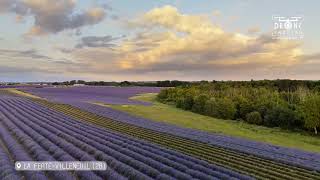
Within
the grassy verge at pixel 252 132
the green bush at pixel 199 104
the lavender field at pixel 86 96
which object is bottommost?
the grassy verge at pixel 252 132

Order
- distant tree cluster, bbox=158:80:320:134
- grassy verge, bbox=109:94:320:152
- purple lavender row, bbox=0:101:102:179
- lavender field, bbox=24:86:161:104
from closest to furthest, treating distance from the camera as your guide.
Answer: purple lavender row, bbox=0:101:102:179 → grassy verge, bbox=109:94:320:152 → distant tree cluster, bbox=158:80:320:134 → lavender field, bbox=24:86:161:104

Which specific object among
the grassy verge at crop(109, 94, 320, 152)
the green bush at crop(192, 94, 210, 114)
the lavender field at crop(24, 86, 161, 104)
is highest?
the lavender field at crop(24, 86, 161, 104)

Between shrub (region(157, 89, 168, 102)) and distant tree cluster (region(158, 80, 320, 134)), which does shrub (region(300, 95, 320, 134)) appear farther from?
shrub (region(157, 89, 168, 102))

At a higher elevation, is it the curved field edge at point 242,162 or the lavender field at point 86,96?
the lavender field at point 86,96

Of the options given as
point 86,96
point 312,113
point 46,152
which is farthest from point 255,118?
point 46,152

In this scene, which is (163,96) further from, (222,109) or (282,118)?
(282,118)

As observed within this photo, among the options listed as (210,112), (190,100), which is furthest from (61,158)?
(190,100)

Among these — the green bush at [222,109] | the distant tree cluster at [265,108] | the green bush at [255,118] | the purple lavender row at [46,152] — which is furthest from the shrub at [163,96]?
the purple lavender row at [46,152]

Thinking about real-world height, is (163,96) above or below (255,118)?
above

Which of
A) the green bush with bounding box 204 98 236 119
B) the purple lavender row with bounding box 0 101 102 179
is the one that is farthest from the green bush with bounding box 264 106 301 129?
the purple lavender row with bounding box 0 101 102 179

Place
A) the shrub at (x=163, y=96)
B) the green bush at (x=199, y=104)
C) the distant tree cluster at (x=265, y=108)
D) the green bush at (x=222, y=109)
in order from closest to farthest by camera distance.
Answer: the distant tree cluster at (x=265, y=108) < the green bush at (x=222, y=109) < the green bush at (x=199, y=104) < the shrub at (x=163, y=96)

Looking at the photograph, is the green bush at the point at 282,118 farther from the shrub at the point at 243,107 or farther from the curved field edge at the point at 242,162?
the curved field edge at the point at 242,162
